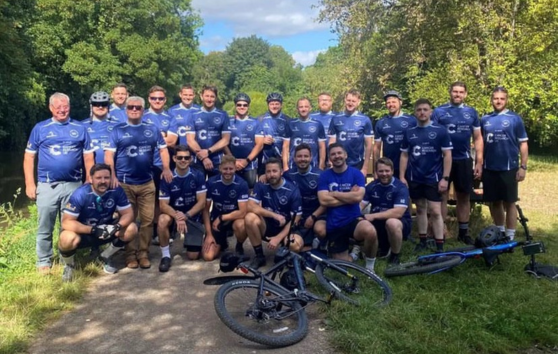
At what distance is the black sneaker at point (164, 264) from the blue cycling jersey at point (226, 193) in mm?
893

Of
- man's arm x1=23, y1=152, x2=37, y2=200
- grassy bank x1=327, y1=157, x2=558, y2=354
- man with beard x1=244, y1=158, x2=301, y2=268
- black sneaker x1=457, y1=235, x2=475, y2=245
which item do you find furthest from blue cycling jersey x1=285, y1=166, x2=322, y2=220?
man's arm x1=23, y1=152, x2=37, y2=200

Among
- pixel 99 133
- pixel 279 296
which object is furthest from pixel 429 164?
pixel 99 133

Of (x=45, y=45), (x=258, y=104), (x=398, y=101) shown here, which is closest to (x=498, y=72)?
→ (x=398, y=101)

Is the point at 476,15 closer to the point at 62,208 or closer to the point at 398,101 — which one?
the point at 398,101

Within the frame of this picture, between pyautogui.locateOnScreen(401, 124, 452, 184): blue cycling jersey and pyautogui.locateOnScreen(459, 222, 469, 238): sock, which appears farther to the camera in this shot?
pyautogui.locateOnScreen(459, 222, 469, 238): sock

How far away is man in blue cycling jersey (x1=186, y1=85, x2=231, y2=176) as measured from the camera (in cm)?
747

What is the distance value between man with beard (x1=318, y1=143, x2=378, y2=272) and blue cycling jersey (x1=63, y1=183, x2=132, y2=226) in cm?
235

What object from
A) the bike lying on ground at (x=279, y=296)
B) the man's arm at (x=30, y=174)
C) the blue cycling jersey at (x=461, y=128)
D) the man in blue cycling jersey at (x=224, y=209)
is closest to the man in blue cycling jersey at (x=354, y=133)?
the blue cycling jersey at (x=461, y=128)

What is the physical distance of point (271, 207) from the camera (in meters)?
6.28

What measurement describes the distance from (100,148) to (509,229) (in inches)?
217

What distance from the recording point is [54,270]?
5.83m

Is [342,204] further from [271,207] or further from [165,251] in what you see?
[165,251]

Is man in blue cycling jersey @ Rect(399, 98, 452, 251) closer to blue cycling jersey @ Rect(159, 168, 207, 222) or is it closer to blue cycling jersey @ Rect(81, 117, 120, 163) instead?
blue cycling jersey @ Rect(159, 168, 207, 222)

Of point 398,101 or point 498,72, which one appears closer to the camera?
point 398,101
